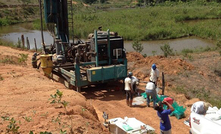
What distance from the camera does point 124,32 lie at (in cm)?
2914

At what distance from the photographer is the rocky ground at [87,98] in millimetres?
4984

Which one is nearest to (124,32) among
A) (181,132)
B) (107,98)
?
(107,98)

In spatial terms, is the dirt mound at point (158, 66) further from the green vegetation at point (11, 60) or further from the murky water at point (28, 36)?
the murky water at point (28, 36)

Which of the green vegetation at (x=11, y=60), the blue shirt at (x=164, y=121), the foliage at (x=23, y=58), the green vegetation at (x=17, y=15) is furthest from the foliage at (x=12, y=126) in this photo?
the green vegetation at (x=17, y=15)

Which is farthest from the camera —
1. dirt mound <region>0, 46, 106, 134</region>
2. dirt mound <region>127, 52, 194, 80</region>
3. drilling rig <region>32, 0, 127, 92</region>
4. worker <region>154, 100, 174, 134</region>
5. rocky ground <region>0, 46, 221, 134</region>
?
dirt mound <region>127, 52, 194, 80</region>

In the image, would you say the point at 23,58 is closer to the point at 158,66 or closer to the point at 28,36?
the point at 158,66

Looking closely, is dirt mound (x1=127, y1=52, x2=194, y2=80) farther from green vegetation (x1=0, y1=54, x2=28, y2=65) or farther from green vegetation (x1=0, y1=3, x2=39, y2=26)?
green vegetation (x1=0, y1=3, x2=39, y2=26)

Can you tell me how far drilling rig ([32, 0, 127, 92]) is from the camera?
1020cm

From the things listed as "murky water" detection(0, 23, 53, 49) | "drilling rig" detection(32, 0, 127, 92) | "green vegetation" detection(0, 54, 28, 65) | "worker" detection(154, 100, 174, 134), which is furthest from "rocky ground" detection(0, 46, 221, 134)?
"murky water" detection(0, 23, 53, 49)

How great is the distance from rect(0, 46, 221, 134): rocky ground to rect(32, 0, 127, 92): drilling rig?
2.50 feet

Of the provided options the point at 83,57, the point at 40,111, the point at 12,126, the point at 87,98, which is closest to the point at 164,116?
the point at 40,111

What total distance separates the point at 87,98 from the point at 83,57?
2183 millimetres

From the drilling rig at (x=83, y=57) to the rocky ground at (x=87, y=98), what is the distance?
0.76 m

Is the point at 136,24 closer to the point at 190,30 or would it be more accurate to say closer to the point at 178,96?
the point at 190,30
